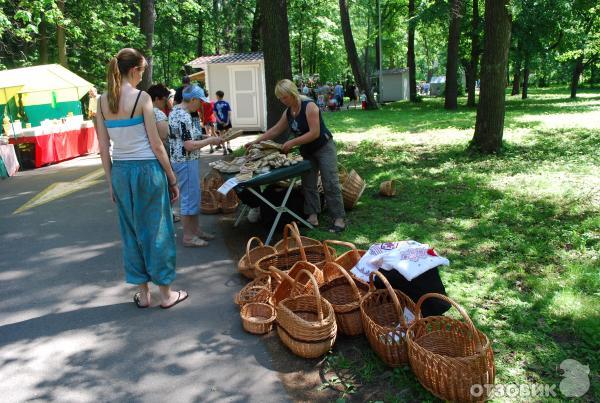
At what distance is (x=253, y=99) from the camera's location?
1680cm

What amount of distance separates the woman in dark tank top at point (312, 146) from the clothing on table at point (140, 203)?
2.13m

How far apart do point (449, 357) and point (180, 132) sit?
3.66 meters

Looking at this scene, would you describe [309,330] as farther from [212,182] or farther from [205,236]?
[212,182]

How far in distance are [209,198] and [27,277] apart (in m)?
2.87

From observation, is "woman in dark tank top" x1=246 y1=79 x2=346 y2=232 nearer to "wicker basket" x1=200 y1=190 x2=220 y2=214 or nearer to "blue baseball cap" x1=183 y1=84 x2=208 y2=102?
"blue baseball cap" x1=183 y1=84 x2=208 y2=102

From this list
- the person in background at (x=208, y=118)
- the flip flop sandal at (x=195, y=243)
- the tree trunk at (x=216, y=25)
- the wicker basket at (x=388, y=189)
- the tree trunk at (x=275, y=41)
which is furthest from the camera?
the tree trunk at (x=216, y=25)

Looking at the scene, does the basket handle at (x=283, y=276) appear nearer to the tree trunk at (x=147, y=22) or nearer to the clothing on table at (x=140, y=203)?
the clothing on table at (x=140, y=203)

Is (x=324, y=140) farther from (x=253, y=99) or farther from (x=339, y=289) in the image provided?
(x=253, y=99)

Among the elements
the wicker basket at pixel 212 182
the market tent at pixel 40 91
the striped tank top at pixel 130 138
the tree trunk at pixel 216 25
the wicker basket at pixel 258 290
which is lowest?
the wicker basket at pixel 258 290

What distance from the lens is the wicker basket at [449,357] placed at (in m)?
2.65

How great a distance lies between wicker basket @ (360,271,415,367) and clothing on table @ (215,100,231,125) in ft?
32.7

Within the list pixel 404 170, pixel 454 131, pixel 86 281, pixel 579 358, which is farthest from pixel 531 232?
pixel 454 131

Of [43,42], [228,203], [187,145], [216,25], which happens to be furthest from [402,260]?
[216,25]

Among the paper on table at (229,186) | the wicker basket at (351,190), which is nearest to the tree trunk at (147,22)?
the wicker basket at (351,190)
